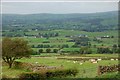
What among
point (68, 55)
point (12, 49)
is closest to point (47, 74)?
point (12, 49)

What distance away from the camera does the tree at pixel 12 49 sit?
132ft

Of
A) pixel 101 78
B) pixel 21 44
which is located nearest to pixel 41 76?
pixel 101 78

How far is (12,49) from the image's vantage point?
40.7 meters

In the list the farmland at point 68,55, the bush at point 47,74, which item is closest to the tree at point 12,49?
the farmland at point 68,55

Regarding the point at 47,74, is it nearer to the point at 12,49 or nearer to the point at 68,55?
the point at 12,49

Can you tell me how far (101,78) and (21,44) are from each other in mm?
17267

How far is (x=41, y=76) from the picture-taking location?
91.7ft

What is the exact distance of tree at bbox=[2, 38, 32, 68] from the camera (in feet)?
132

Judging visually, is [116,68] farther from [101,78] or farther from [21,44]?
[21,44]

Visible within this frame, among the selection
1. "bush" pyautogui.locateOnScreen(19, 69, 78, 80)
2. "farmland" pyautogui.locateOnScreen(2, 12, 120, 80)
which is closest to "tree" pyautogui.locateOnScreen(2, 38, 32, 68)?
"farmland" pyautogui.locateOnScreen(2, 12, 120, 80)

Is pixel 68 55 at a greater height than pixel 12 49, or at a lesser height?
lesser

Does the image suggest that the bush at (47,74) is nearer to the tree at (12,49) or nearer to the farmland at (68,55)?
the farmland at (68,55)

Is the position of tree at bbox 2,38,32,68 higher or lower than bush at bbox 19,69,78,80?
higher

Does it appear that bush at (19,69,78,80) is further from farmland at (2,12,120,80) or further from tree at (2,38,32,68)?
tree at (2,38,32,68)
